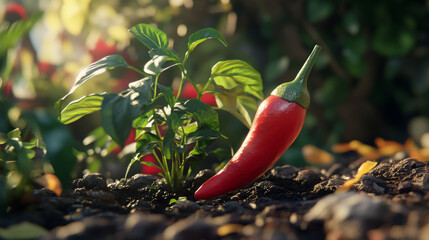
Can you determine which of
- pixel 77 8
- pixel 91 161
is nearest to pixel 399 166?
pixel 91 161

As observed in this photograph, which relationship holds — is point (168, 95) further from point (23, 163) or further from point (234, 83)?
point (23, 163)

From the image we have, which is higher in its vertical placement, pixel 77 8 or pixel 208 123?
pixel 77 8

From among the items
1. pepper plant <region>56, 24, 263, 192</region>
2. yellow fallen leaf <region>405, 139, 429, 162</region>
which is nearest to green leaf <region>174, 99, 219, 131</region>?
pepper plant <region>56, 24, 263, 192</region>

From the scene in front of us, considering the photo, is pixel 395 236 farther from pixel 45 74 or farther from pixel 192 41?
pixel 45 74

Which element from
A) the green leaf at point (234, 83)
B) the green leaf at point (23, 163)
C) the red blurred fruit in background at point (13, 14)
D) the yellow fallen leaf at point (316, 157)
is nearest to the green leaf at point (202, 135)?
the green leaf at point (234, 83)

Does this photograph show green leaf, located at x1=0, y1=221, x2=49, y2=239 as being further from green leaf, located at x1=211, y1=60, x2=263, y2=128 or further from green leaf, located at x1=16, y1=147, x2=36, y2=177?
green leaf, located at x1=211, y1=60, x2=263, y2=128
